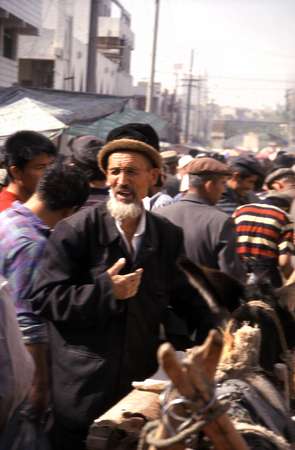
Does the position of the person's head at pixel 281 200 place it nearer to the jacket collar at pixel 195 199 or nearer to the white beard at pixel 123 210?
the jacket collar at pixel 195 199

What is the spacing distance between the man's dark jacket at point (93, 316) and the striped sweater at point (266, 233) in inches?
103

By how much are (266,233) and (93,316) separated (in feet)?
9.78

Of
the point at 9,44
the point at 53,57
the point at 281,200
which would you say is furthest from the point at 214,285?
the point at 53,57

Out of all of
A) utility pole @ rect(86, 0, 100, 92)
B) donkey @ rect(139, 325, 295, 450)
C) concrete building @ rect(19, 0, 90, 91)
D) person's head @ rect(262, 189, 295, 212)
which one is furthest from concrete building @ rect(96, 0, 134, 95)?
donkey @ rect(139, 325, 295, 450)

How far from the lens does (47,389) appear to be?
345 cm

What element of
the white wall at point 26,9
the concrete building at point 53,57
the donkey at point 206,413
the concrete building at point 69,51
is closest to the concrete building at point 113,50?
the concrete building at point 69,51

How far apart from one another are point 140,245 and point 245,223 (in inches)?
108

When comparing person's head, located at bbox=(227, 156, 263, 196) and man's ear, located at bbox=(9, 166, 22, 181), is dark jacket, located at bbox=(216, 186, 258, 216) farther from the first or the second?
man's ear, located at bbox=(9, 166, 22, 181)

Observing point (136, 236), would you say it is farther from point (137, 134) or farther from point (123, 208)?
point (137, 134)

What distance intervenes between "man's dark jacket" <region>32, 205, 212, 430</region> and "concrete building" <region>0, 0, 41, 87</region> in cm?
2494

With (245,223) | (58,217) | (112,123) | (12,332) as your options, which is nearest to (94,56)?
(112,123)

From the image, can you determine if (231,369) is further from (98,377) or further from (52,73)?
(52,73)

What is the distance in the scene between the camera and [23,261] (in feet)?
11.4

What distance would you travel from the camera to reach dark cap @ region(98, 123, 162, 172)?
3.43 m
